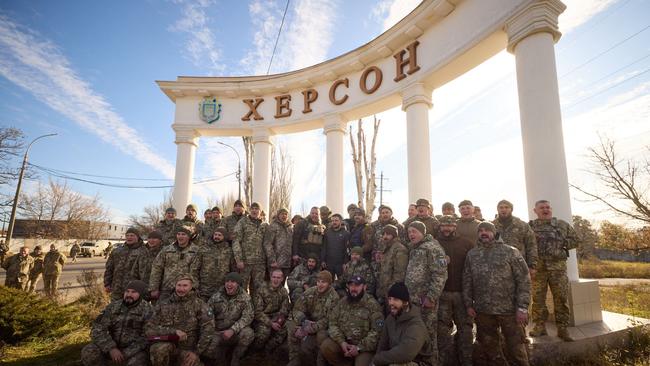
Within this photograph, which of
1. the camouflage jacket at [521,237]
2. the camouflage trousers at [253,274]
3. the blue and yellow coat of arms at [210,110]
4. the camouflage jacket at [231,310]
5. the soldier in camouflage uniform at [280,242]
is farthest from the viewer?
the blue and yellow coat of arms at [210,110]

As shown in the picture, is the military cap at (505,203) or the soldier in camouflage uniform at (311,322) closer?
the soldier in camouflage uniform at (311,322)

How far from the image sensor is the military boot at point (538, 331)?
5145mm

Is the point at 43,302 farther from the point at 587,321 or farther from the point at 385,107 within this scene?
the point at 587,321

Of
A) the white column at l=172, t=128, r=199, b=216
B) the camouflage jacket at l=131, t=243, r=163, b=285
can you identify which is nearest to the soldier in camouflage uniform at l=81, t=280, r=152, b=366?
the camouflage jacket at l=131, t=243, r=163, b=285

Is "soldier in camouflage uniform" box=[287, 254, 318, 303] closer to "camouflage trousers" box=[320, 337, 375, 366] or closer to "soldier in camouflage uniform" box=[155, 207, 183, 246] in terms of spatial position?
"camouflage trousers" box=[320, 337, 375, 366]

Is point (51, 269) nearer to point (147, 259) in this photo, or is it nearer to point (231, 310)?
point (147, 259)

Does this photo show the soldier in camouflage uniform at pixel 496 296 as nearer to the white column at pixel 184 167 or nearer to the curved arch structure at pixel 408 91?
the curved arch structure at pixel 408 91

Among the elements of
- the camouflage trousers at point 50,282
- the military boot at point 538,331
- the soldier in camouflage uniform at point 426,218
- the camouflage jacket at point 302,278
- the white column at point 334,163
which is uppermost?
the white column at point 334,163

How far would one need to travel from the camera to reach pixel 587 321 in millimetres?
5586

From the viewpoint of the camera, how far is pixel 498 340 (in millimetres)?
4285

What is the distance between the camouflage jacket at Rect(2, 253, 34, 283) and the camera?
440 inches

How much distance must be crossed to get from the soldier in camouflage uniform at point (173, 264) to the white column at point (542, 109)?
6.53 meters

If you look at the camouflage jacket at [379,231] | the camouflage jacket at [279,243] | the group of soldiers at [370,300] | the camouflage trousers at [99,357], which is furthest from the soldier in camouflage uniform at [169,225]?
the camouflage jacket at [379,231]

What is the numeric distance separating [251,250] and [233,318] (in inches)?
66.5
